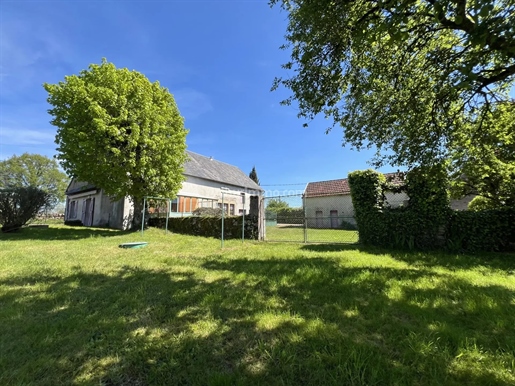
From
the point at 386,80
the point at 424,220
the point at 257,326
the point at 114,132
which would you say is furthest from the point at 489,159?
the point at 114,132

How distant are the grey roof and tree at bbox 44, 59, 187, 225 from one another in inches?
218

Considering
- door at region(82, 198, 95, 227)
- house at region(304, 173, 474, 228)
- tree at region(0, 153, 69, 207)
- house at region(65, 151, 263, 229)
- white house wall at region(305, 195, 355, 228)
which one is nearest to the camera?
house at region(65, 151, 263, 229)

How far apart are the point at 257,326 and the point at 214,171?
79.0 feet

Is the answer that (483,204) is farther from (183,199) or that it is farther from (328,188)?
(183,199)

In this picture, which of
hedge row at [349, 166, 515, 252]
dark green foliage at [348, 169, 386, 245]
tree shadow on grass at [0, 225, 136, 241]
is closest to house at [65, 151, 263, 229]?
tree shadow on grass at [0, 225, 136, 241]

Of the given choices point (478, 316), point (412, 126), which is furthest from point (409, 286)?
point (412, 126)

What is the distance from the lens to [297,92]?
18.7ft

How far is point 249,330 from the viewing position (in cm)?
286

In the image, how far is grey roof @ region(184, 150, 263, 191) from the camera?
878 inches

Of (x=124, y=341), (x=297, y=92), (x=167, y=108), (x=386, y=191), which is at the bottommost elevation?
(x=124, y=341)

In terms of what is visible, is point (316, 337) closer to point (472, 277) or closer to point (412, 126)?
point (472, 277)

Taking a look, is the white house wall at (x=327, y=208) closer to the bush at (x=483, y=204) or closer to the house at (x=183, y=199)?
the house at (x=183, y=199)

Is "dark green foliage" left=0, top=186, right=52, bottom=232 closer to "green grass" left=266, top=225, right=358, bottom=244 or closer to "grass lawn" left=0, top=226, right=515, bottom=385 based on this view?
"grass lawn" left=0, top=226, right=515, bottom=385

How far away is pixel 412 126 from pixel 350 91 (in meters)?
1.66
